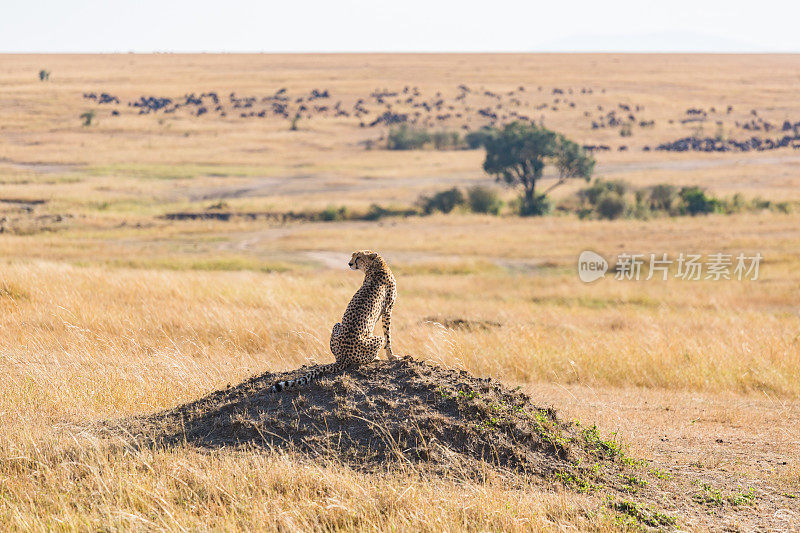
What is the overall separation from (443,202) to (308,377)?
1623 inches

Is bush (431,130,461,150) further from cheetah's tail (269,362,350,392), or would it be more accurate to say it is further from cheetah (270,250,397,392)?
cheetah's tail (269,362,350,392)

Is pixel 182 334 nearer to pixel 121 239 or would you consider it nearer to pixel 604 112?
pixel 121 239

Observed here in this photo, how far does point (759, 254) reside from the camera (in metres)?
29.3

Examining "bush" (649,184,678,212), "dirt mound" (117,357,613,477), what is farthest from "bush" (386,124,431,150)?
"dirt mound" (117,357,613,477)

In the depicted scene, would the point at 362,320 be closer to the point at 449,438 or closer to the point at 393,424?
the point at 393,424

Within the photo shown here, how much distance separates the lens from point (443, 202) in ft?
155

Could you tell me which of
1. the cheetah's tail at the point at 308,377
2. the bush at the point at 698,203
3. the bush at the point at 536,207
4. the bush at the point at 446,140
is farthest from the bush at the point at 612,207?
the cheetah's tail at the point at 308,377

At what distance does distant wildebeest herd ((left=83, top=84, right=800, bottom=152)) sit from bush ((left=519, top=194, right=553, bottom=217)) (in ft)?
113

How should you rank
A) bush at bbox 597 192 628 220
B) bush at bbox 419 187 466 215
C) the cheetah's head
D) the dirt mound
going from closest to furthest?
1. the dirt mound
2. the cheetah's head
3. bush at bbox 597 192 628 220
4. bush at bbox 419 187 466 215

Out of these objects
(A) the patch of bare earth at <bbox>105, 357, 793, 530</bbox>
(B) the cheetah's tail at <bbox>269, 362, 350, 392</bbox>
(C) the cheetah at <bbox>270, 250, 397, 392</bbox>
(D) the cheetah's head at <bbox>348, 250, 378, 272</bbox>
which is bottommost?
(A) the patch of bare earth at <bbox>105, 357, 793, 530</bbox>

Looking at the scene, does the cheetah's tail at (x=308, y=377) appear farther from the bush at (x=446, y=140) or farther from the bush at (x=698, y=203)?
the bush at (x=446, y=140)

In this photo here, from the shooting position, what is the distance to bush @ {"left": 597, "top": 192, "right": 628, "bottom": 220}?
44.1 m

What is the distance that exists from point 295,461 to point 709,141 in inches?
3362

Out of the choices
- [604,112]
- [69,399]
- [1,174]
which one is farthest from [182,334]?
[604,112]
